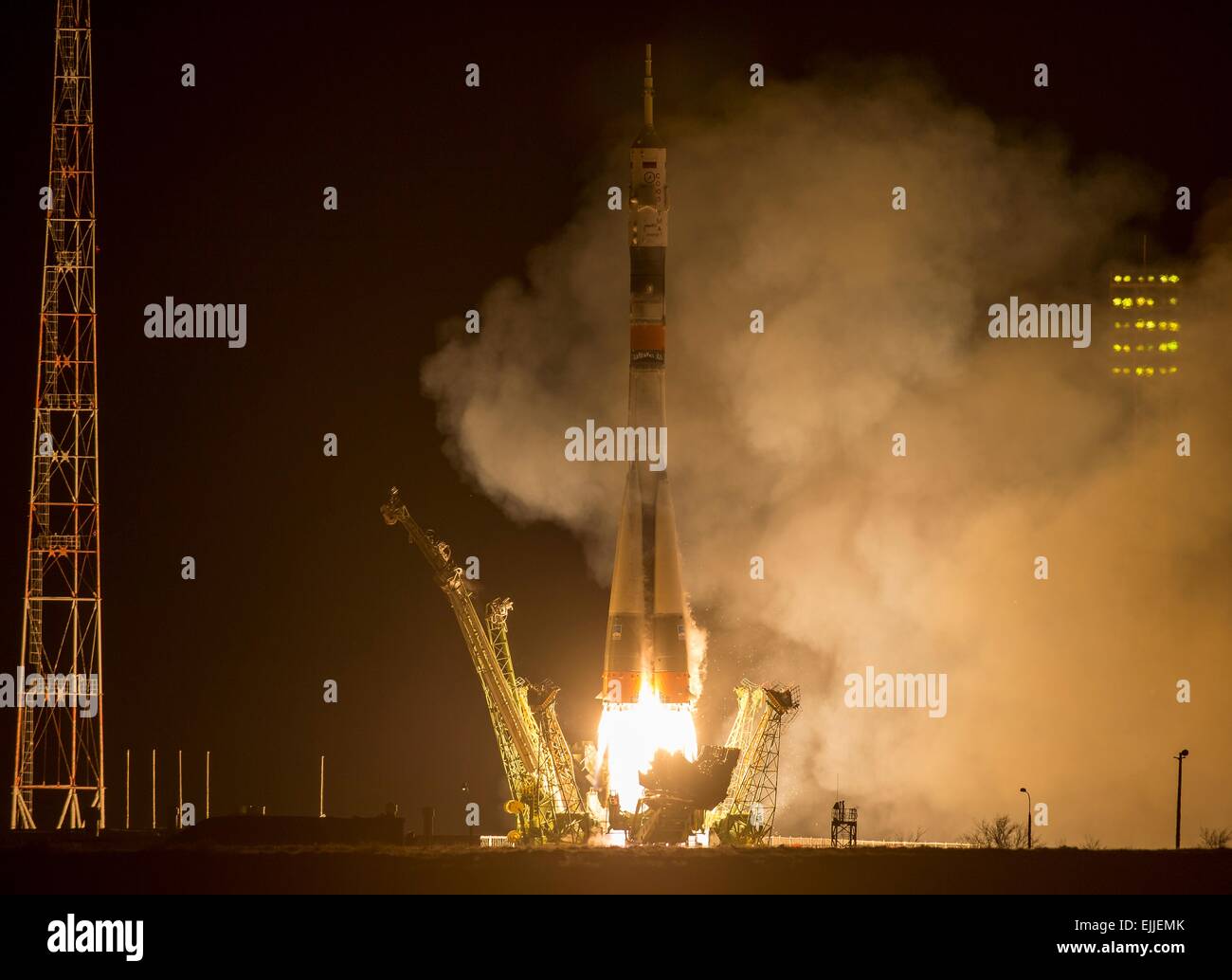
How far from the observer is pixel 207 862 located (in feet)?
267

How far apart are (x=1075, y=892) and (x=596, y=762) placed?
2243 cm

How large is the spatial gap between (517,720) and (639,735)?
458 cm

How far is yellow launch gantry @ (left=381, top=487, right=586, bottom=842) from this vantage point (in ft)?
308

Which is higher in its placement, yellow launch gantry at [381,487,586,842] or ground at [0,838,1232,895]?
yellow launch gantry at [381,487,586,842]

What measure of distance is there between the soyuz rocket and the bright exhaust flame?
1.28 ft

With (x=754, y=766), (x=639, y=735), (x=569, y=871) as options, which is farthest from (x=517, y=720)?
(x=569, y=871)

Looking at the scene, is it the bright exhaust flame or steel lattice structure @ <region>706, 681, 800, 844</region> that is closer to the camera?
steel lattice structure @ <region>706, 681, 800, 844</region>

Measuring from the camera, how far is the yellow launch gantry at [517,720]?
308 feet

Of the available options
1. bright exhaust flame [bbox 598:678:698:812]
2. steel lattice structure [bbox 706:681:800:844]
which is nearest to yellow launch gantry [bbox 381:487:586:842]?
bright exhaust flame [bbox 598:678:698:812]

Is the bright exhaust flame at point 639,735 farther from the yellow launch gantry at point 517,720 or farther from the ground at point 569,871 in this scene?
the ground at point 569,871

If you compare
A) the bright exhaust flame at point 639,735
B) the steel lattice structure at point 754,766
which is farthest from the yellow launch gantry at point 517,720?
the steel lattice structure at point 754,766

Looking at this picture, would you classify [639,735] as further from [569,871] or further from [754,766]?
[569,871]

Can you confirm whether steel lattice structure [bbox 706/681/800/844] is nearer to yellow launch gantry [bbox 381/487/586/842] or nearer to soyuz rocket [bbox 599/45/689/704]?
soyuz rocket [bbox 599/45/689/704]

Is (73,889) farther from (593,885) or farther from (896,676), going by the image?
(896,676)
